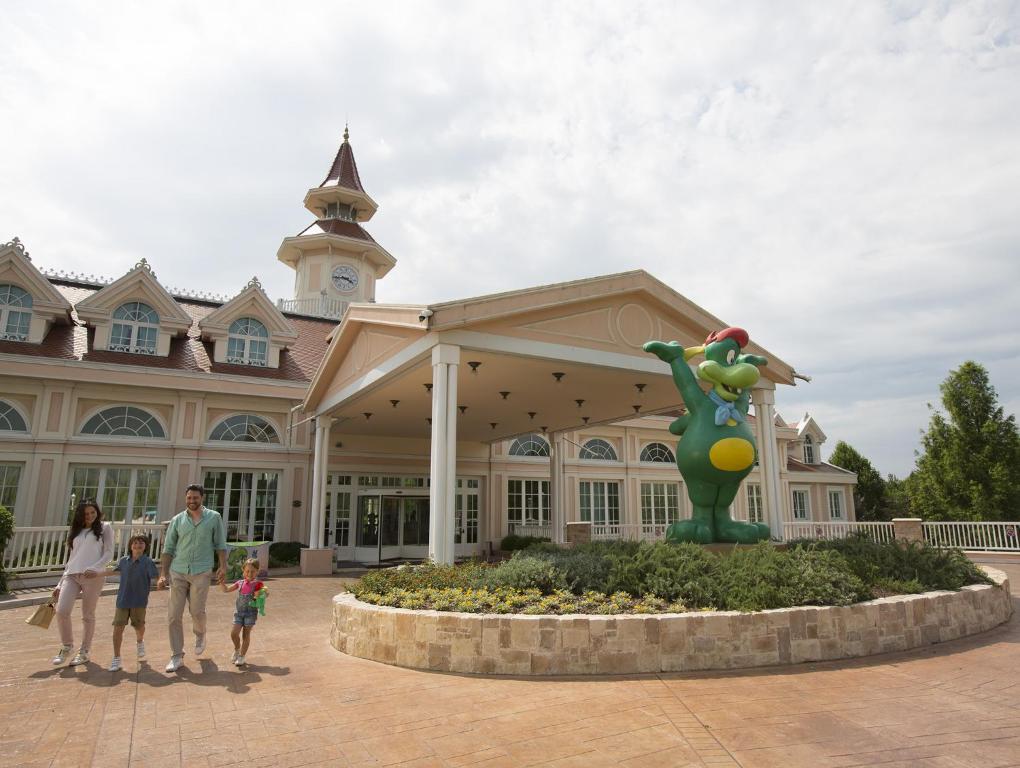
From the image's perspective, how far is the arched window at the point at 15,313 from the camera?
1577cm

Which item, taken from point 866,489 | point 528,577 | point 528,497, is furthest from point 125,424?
point 866,489

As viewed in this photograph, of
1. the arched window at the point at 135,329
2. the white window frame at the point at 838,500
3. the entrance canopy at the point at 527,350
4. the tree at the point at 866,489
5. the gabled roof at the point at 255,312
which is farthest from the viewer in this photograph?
the tree at the point at 866,489

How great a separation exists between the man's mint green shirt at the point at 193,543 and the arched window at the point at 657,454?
817 inches

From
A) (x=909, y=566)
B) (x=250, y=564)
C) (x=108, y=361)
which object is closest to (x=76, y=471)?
(x=108, y=361)

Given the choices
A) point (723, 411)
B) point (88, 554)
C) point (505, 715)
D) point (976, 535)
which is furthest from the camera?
point (976, 535)

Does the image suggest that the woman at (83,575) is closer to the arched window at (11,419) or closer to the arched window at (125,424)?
the arched window at (125,424)

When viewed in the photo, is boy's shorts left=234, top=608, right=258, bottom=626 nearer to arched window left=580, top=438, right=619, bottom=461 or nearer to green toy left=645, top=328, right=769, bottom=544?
green toy left=645, top=328, right=769, bottom=544

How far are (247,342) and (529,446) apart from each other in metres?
10.7

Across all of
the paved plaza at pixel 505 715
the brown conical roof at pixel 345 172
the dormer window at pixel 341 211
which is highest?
the brown conical roof at pixel 345 172

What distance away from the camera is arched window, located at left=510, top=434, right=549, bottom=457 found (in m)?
23.0

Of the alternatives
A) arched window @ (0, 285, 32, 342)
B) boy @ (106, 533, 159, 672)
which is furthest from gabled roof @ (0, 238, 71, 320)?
boy @ (106, 533, 159, 672)

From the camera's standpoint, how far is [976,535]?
17.9m

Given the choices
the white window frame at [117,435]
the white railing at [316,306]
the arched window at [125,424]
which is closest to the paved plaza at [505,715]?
the white window frame at [117,435]

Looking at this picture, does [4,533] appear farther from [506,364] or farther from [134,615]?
[506,364]
